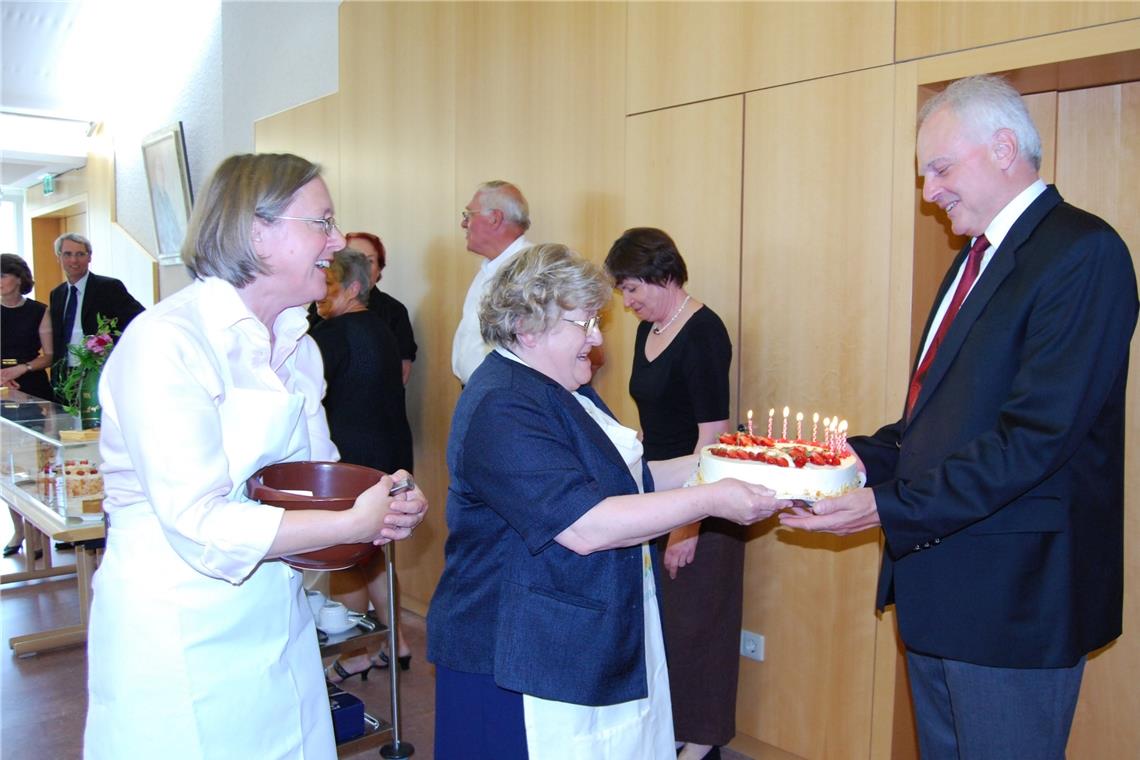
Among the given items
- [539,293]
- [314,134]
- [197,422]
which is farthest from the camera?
[314,134]

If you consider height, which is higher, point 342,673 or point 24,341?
point 24,341

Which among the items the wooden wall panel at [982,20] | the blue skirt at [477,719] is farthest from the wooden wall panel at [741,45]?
the blue skirt at [477,719]

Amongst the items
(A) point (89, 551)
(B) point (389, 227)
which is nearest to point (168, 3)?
(B) point (389, 227)

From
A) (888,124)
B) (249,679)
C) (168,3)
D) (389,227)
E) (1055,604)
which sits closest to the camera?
(249,679)

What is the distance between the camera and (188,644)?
4.95ft

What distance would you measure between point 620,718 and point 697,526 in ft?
4.03

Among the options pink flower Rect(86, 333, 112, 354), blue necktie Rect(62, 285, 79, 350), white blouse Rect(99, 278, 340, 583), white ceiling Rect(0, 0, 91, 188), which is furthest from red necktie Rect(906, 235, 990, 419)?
white ceiling Rect(0, 0, 91, 188)

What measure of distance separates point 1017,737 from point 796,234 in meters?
1.69

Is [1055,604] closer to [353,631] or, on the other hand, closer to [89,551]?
[353,631]

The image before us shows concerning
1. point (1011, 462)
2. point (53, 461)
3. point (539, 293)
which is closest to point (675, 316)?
point (539, 293)

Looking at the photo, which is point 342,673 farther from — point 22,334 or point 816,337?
point 22,334

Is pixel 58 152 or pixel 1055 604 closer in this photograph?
pixel 1055 604

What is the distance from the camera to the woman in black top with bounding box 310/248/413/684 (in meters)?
3.58

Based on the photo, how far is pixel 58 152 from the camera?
11.0m
